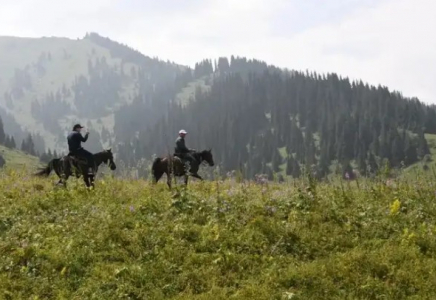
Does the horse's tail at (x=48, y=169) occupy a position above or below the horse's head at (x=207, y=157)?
below

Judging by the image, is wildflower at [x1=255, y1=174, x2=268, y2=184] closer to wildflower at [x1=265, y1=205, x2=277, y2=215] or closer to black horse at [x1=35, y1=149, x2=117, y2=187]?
wildflower at [x1=265, y1=205, x2=277, y2=215]

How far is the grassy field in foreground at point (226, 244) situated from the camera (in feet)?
34.3

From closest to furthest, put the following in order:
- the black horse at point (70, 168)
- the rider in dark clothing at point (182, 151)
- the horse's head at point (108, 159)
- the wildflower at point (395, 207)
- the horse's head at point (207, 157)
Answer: the wildflower at point (395, 207)
the black horse at point (70, 168)
the horse's head at point (108, 159)
the rider in dark clothing at point (182, 151)
the horse's head at point (207, 157)

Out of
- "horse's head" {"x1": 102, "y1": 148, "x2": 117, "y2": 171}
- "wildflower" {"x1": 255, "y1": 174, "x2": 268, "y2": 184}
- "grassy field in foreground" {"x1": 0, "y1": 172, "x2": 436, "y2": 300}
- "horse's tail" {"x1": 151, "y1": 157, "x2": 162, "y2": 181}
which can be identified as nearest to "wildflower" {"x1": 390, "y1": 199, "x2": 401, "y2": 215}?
"grassy field in foreground" {"x1": 0, "y1": 172, "x2": 436, "y2": 300}

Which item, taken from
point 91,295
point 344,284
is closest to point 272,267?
point 344,284

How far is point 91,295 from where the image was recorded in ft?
33.5

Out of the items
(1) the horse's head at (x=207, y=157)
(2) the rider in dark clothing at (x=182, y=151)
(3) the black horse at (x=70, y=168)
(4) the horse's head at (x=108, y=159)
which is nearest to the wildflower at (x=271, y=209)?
(3) the black horse at (x=70, y=168)

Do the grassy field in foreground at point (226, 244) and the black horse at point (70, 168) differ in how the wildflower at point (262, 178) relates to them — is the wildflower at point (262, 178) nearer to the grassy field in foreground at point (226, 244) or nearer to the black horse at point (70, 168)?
A: the grassy field in foreground at point (226, 244)

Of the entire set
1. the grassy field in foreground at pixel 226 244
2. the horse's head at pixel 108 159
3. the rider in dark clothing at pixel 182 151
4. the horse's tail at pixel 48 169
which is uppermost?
the rider in dark clothing at pixel 182 151

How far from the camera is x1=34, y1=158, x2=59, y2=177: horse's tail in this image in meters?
21.5

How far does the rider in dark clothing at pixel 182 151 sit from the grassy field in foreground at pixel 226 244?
7829 mm

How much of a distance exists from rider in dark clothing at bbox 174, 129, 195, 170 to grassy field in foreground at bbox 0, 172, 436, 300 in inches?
308

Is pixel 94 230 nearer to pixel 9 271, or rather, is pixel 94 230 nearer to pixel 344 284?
pixel 9 271

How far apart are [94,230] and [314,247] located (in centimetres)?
589
